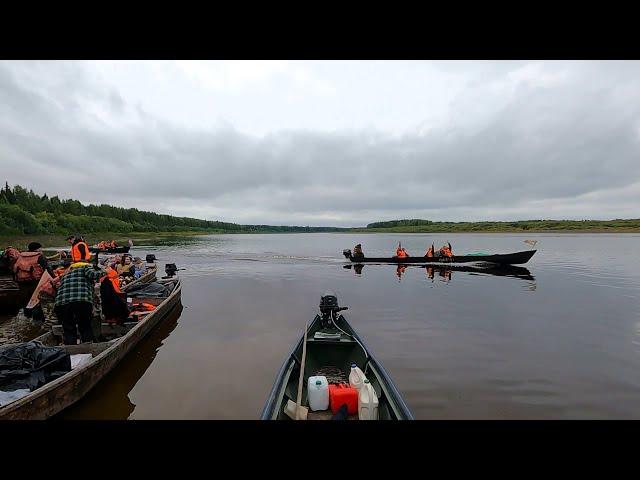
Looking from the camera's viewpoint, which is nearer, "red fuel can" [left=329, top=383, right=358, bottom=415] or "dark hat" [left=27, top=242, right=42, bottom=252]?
"red fuel can" [left=329, top=383, right=358, bottom=415]

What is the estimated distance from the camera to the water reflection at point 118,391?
6893mm

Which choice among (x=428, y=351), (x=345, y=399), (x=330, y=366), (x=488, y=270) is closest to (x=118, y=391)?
(x=330, y=366)

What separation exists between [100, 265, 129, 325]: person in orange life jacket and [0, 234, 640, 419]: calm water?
4.38 ft

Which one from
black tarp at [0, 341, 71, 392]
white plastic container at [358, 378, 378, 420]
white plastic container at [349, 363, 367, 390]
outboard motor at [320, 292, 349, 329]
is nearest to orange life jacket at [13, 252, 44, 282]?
black tarp at [0, 341, 71, 392]

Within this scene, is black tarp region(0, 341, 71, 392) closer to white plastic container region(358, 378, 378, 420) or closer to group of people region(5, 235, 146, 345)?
group of people region(5, 235, 146, 345)

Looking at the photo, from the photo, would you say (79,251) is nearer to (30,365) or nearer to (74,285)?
(74,285)

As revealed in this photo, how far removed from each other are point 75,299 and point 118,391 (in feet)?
8.70

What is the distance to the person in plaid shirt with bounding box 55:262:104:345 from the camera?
26.7 feet

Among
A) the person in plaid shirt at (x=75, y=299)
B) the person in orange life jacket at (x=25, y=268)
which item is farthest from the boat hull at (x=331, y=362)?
the person in orange life jacket at (x=25, y=268)
